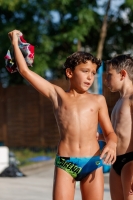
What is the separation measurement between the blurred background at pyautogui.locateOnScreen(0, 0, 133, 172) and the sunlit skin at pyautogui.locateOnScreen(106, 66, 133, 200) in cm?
1044

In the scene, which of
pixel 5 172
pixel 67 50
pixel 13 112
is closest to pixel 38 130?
pixel 13 112

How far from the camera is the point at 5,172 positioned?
10.7 meters

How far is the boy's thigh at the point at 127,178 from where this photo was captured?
16.3 feet

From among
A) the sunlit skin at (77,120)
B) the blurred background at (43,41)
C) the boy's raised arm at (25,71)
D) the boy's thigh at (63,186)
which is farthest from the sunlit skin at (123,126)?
the blurred background at (43,41)

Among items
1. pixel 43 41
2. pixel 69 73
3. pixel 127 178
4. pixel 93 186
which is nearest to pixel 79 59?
pixel 69 73

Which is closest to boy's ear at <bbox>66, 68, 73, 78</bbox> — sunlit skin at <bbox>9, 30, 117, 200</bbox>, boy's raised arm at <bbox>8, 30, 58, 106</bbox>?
sunlit skin at <bbox>9, 30, 117, 200</bbox>

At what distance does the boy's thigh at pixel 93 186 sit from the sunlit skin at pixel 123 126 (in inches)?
18.8

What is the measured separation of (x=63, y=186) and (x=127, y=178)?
742mm

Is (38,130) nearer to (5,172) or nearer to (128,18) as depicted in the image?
(128,18)

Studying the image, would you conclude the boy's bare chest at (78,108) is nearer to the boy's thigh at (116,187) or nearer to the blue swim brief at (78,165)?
the blue swim brief at (78,165)

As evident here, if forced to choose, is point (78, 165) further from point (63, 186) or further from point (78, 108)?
point (78, 108)

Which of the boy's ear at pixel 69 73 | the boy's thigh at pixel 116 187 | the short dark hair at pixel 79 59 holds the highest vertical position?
the short dark hair at pixel 79 59

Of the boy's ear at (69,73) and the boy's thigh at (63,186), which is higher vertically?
the boy's ear at (69,73)

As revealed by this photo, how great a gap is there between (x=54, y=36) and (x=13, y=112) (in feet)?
8.24
